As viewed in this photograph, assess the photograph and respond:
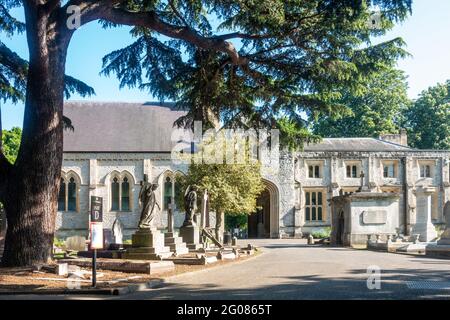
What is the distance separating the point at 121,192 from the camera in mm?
42625

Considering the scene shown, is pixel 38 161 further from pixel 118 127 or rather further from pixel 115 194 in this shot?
pixel 118 127

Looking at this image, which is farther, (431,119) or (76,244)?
(431,119)

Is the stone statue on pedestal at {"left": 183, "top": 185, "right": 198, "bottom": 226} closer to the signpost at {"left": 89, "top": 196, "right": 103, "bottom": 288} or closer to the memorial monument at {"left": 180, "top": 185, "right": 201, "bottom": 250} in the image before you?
the memorial monument at {"left": 180, "top": 185, "right": 201, "bottom": 250}

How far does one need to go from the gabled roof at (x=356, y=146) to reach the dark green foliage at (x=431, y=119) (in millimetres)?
13758

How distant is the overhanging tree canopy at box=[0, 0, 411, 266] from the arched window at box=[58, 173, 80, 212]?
87.2 ft

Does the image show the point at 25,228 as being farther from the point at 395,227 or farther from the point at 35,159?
the point at 395,227

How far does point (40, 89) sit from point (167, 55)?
14.0ft

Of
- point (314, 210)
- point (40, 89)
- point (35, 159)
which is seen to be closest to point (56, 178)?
point (35, 159)

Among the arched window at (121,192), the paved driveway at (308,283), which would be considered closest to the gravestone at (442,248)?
the paved driveway at (308,283)

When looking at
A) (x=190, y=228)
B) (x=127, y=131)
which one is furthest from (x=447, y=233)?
(x=127, y=131)

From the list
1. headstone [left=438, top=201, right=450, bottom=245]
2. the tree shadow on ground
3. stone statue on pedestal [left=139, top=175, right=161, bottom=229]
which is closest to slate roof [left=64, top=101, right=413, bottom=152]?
headstone [left=438, top=201, right=450, bottom=245]

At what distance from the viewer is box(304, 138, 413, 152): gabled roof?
44688mm

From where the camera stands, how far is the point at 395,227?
29359 mm

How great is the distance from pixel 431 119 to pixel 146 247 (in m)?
48.6
